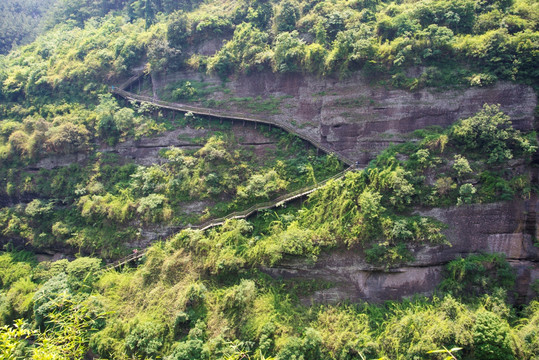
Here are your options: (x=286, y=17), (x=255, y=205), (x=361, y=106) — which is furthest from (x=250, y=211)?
(x=286, y=17)

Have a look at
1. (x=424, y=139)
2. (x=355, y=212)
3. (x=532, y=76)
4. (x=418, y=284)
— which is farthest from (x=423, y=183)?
(x=532, y=76)

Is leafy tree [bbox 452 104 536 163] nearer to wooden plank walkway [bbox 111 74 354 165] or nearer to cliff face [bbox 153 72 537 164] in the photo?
cliff face [bbox 153 72 537 164]

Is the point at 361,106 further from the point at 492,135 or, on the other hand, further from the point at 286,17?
the point at 286,17

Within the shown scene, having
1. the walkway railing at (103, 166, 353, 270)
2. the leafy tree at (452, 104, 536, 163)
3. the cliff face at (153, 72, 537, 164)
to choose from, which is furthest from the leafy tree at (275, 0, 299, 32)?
the leafy tree at (452, 104, 536, 163)

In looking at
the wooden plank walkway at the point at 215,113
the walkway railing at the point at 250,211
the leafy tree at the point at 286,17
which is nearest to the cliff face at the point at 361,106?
the wooden plank walkway at the point at 215,113

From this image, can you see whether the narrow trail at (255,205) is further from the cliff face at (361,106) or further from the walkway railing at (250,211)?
the cliff face at (361,106)
